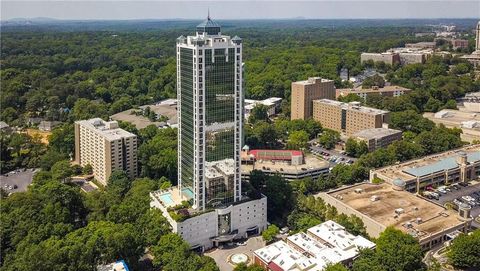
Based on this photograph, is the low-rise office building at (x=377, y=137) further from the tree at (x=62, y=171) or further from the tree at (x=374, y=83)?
the tree at (x=62, y=171)

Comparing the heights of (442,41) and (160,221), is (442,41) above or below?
above

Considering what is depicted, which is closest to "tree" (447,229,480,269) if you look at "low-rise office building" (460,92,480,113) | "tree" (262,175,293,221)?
"tree" (262,175,293,221)

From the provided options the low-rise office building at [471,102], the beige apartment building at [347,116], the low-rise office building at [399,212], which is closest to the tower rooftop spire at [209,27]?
the low-rise office building at [399,212]

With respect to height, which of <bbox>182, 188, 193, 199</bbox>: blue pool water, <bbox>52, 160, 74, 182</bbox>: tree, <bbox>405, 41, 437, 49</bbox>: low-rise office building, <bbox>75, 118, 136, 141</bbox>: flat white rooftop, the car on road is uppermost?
<bbox>405, 41, 437, 49</bbox>: low-rise office building

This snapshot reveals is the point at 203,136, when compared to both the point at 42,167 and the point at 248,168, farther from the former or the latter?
the point at 42,167

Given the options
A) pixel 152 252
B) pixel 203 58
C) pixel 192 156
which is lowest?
pixel 152 252

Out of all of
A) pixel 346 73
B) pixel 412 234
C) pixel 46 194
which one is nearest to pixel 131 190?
pixel 46 194

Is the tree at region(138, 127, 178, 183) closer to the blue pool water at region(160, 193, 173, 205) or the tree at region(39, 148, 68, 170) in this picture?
the blue pool water at region(160, 193, 173, 205)
